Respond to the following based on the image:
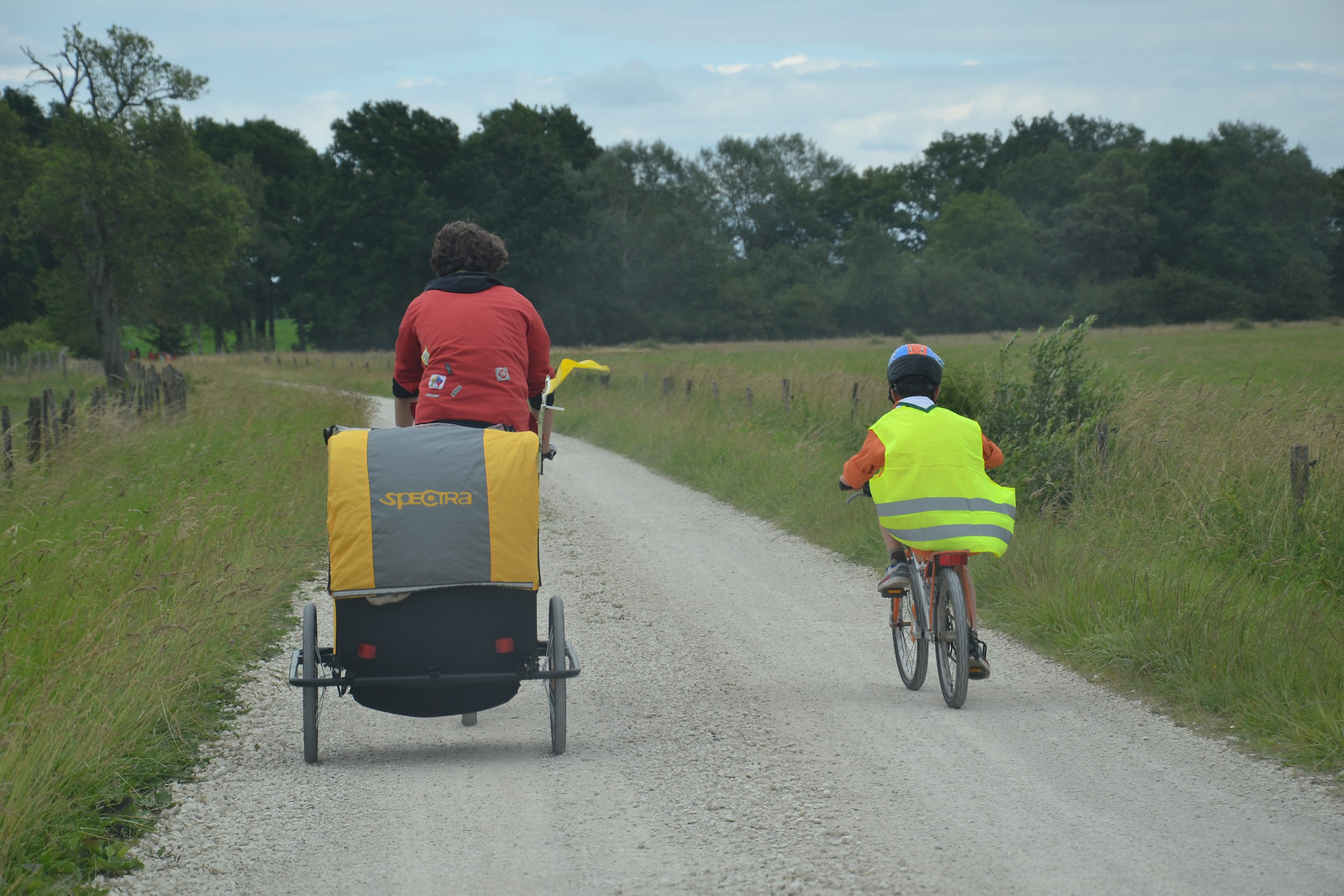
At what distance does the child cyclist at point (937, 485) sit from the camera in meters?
4.93

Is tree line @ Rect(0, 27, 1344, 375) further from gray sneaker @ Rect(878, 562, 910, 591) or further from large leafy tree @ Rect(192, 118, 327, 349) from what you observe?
gray sneaker @ Rect(878, 562, 910, 591)

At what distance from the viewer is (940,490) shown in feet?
16.2

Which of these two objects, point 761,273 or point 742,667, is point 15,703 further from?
point 761,273

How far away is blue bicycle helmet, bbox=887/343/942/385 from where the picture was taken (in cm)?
517

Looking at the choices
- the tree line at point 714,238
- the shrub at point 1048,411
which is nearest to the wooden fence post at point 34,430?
the shrub at point 1048,411

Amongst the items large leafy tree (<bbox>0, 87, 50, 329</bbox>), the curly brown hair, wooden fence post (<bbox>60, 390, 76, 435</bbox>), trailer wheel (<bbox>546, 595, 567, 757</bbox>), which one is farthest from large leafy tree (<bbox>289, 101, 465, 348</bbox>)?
trailer wheel (<bbox>546, 595, 567, 757</bbox>)

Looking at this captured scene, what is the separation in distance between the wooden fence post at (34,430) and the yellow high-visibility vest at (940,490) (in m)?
8.99

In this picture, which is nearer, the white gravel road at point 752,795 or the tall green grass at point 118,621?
the white gravel road at point 752,795

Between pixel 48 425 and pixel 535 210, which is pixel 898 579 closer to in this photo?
pixel 48 425

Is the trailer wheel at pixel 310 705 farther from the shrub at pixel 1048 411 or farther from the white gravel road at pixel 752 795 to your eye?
the shrub at pixel 1048 411

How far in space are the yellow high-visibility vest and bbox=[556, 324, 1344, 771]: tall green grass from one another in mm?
1229

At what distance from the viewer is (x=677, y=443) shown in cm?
1619

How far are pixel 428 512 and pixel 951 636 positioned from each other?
2446 millimetres

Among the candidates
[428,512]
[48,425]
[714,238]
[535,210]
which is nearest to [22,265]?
[535,210]
